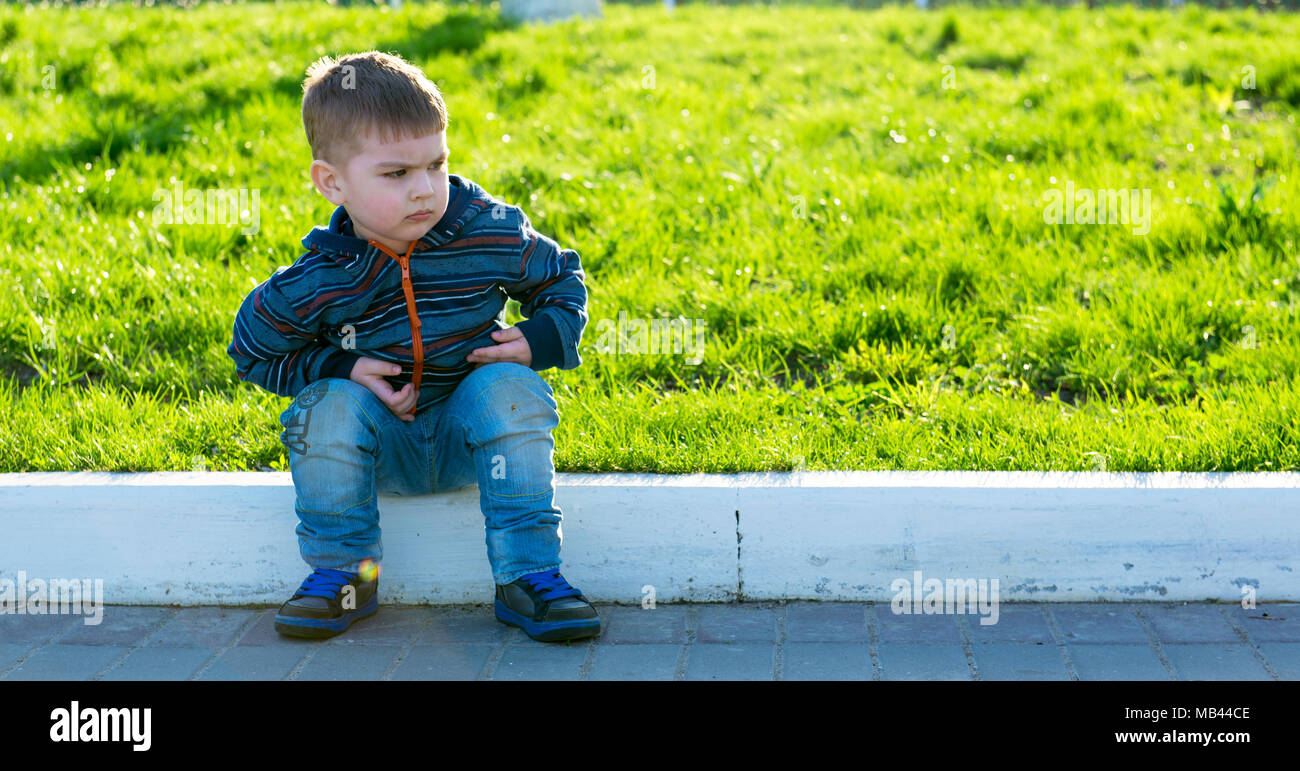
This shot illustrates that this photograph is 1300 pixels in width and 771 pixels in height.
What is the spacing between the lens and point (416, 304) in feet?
10.7

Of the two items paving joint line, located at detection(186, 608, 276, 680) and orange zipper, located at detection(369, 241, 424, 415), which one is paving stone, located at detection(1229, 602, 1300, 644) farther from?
paving joint line, located at detection(186, 608, 276, 680)

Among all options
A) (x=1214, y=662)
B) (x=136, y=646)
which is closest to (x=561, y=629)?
(x=136, y=646)

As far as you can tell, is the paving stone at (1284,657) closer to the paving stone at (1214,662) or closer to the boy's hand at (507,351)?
the paving stone at (1214,662)

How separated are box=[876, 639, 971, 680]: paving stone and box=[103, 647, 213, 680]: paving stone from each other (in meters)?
Result: 1.64

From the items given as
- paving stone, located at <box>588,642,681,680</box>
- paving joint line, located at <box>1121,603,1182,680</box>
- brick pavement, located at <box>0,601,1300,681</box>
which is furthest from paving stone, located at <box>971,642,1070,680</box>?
paving stone, located at <box>588,642,681,680</box>

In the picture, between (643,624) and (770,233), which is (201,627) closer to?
(643,624)

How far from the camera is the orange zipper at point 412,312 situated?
322cm

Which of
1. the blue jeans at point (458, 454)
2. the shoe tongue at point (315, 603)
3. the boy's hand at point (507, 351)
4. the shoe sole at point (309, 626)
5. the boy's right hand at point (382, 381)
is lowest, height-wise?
→ the shoe sole at point (309, 626)

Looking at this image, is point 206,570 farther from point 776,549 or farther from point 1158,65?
point 1158,65

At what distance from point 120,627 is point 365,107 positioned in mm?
1494

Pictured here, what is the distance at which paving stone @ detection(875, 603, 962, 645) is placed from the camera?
3088 mm

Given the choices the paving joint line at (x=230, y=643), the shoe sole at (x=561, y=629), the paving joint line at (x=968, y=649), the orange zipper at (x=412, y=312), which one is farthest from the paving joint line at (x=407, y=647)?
the paving joint line at (x=968, y=649)

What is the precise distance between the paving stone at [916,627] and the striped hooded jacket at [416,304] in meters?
1.04

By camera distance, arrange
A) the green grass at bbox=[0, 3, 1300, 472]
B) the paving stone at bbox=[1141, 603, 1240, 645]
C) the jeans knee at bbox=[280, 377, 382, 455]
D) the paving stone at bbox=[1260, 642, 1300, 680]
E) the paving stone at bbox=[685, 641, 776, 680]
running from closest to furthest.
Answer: the paving stone at bbox=[1260, 642, 1300, 680] → the paving stone at bbox=[685, 641, 776, 680] → the paving stone at bbox=[1141, 603, 1240, 645] → the jeans knee at bbox=[280, 377, 382, 455] → the green grass at bbox=[0, 3, 1300, 472]
